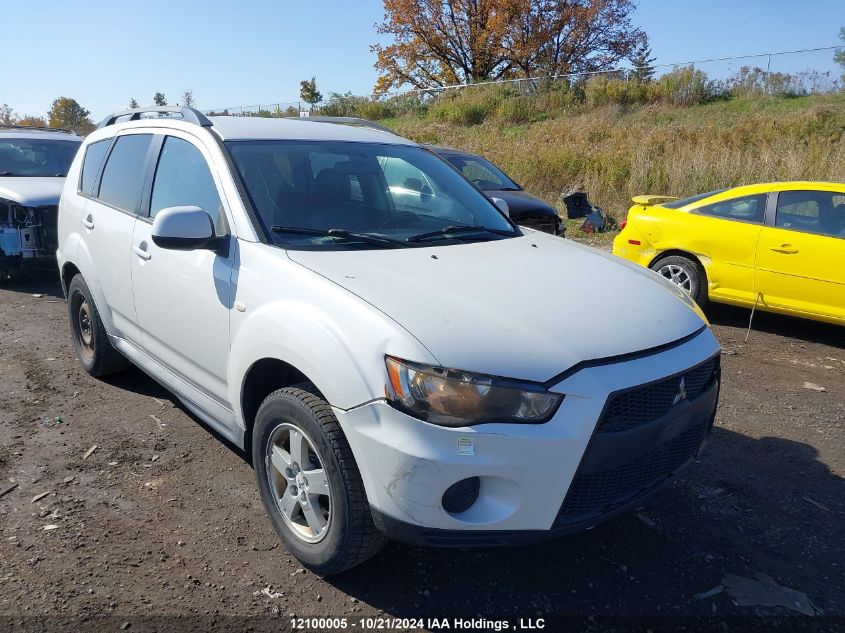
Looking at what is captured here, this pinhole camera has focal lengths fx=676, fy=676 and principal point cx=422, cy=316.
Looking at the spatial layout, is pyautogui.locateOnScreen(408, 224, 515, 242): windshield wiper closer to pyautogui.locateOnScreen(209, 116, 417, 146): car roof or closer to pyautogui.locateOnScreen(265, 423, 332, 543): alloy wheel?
pyautogui.locateOnScreen(209, 116, 417, 146): car roof

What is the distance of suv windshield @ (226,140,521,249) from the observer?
3213mm

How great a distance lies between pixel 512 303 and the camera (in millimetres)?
2629

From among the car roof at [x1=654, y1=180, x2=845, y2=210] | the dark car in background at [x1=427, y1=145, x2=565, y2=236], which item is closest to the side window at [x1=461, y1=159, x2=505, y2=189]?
the dark car in background at [x1=427, y1=145, x2=565, y2=236]

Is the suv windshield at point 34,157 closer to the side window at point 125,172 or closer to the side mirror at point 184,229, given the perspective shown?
the side window at point 125,172

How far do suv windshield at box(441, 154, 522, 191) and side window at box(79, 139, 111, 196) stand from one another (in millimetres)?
5954

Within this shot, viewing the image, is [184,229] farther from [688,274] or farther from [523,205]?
[523,205]

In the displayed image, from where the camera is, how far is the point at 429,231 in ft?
11.5

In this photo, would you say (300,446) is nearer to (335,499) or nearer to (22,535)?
(335,499)

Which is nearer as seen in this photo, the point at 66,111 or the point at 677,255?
the point at 677,255

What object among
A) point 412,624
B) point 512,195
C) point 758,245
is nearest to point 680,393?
point 412,624

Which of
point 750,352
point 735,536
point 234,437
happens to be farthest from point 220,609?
point 750,352

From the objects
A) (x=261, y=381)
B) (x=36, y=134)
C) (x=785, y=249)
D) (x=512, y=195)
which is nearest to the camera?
(x=261, y=381)

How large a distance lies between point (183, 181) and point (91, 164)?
5.53ft

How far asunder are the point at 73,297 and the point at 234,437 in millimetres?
2555
